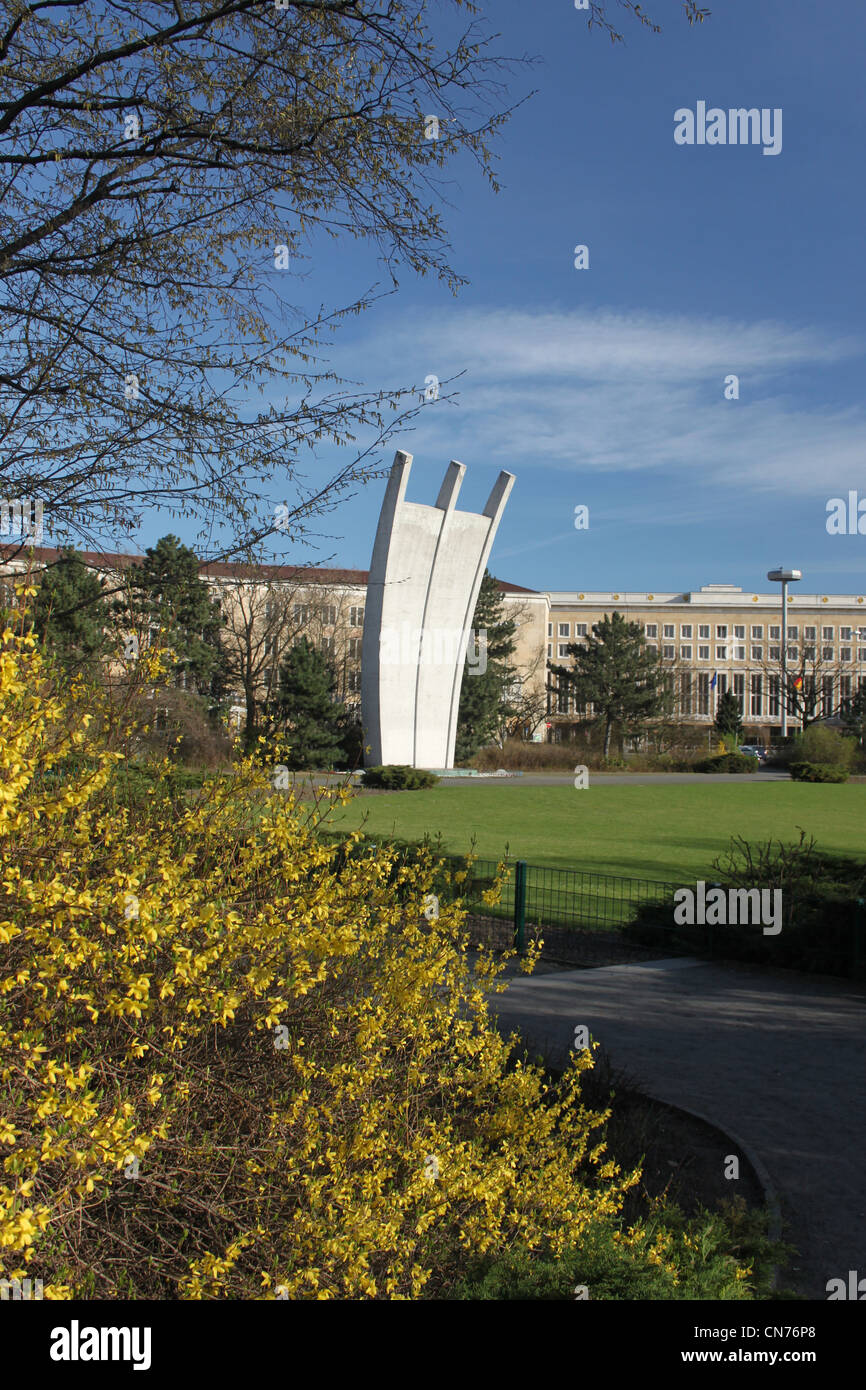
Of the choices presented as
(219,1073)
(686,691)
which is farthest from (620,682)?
(219,1073)

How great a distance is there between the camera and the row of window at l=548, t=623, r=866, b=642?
4560 inches

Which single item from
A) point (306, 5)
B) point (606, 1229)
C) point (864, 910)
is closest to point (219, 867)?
point (606, 1229)

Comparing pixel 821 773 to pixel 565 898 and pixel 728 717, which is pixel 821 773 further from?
pixel 565 898

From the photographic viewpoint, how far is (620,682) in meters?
67.9

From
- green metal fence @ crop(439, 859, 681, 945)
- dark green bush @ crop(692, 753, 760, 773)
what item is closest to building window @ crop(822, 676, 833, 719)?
dark green bush @ crop(692, 753, 760, 773)

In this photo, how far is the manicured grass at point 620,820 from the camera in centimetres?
2006

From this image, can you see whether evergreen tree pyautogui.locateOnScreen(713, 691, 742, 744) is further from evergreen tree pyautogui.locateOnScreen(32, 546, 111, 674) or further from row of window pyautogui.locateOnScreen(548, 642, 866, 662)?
evergreen tree pyautogui.locateOnScreen(32, 546, 111, 674)

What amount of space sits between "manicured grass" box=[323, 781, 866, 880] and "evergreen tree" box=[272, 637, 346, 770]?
8.59 m

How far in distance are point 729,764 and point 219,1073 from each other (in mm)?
53442

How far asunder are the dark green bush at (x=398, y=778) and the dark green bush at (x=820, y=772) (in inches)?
848

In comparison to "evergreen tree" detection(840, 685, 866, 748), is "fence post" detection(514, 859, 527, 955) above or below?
below

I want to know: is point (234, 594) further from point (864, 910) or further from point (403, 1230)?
point (864, 910)

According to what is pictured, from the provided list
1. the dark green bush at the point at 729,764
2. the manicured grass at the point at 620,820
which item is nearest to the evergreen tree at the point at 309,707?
the manicured grass at the point at 620,820

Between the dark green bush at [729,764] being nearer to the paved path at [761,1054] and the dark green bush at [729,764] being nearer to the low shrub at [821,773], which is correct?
the low shrub at [821,773]
